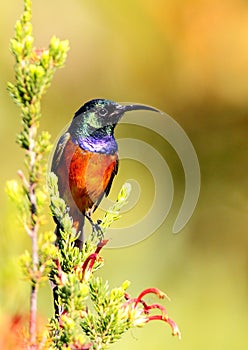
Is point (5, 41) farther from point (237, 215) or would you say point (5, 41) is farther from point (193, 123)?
point (237, 215)

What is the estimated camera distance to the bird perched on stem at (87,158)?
3.77ft

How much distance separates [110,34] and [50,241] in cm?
178

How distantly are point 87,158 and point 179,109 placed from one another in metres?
0.99

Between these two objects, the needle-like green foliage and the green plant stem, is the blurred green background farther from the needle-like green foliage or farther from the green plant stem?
the green plant stem

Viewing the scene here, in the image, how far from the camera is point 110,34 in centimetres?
228

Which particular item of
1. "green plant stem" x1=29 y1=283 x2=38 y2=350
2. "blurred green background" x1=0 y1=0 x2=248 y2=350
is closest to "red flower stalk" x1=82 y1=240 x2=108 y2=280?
"green plant stem" x1=29 y1=283 x2=38 y2=350

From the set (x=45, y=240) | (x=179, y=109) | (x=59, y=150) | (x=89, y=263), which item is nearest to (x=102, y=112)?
(x=59, y=150)

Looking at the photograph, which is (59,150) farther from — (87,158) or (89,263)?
(89,263)

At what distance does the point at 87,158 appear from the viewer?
4.00 ft

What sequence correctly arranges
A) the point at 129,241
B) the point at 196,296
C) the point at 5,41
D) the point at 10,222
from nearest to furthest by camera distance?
the point at 10,222, the point at 129,241, the point at 196,296, the point at 5,41

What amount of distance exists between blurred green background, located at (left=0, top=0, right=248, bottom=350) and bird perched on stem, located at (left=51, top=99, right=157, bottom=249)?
58cm

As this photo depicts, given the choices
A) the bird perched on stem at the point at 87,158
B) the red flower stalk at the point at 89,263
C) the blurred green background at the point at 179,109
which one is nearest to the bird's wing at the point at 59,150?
the bird perched on stem at the point at 87,158

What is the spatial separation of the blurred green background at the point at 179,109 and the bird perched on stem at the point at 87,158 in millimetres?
581

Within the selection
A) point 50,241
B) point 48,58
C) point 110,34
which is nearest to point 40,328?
point 50,241
